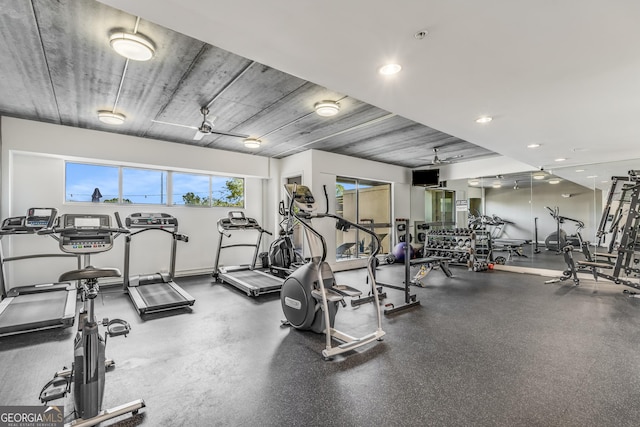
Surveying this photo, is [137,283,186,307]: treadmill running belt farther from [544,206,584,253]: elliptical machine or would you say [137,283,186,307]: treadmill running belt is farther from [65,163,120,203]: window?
[544,206,584,253]: elliptical machine

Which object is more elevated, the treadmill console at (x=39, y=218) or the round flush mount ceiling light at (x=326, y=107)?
the round flush mount ceiling light at (x=326, y=107)

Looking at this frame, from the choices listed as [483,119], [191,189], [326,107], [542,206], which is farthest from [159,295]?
[542,206]

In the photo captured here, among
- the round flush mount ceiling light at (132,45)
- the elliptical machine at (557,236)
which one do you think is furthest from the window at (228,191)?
the elliptical machine at (557,236)

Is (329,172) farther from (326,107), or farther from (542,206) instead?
(542,206)

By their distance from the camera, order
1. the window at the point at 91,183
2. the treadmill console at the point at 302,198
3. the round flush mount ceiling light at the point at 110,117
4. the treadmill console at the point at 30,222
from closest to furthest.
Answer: the treadmill console at the point at 302,198, the treadmill console at the point at 30,222, the round flush mount ceiling light at the point at 110,117, the window at the point at 91,183

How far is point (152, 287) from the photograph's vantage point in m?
4.95

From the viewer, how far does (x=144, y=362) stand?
258cm

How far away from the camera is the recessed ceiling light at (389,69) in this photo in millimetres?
2527

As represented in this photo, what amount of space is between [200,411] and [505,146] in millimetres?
5943

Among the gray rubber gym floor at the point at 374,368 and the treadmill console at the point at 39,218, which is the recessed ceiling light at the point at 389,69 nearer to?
the gray rubber gym floor at the point at 374,368

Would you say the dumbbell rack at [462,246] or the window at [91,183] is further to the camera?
the dumbbell rack at [462,246]

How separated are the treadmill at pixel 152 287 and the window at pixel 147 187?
122 cm

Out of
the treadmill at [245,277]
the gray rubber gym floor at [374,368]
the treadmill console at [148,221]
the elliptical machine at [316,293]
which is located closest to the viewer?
the gray rubber gym floor at [374,368]

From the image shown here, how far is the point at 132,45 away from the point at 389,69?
2352 mm
